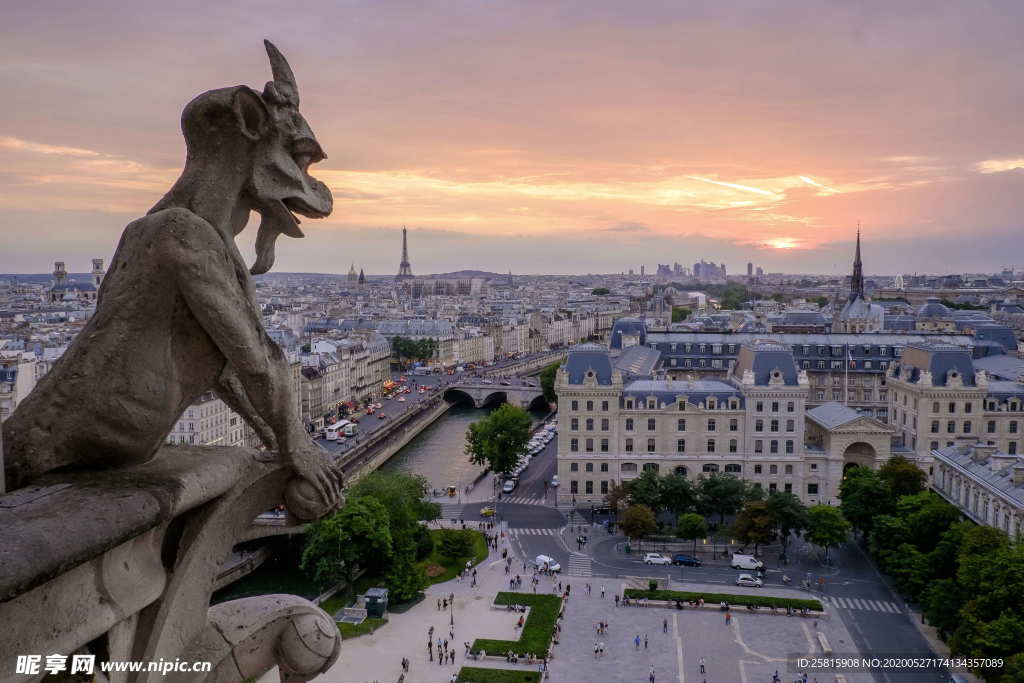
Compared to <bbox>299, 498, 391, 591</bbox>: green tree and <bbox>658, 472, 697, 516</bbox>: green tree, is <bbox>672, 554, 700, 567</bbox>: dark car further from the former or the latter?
<bbox>299, 498, 391, 591</bbox>: green tree

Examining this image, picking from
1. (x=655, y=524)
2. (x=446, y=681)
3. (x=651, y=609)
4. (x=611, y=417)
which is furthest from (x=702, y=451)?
(x=446, y=681)

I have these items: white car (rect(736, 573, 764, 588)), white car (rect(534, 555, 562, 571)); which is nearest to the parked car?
white car (rect(736, 573, 764, 588))

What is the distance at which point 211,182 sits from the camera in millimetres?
5207

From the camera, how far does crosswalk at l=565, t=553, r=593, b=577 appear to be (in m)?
37.3

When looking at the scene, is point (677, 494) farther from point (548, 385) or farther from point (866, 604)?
point (548, 385)

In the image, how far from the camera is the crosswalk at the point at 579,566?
1470 inches

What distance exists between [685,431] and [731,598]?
51.0 ft

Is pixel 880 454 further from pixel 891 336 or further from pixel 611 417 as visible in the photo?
pixel 891 336

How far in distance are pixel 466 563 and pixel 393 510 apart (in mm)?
4077

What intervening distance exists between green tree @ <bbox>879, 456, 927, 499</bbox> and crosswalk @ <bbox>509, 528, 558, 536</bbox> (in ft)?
55.9

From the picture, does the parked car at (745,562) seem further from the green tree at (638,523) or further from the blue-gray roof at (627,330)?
the blue-gray roof at (627,330)

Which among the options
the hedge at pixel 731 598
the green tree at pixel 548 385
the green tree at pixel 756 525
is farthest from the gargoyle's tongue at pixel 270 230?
the green tree at pixel 548 385

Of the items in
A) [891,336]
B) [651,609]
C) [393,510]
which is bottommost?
[651,609]

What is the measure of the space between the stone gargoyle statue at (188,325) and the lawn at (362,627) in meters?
27.3
